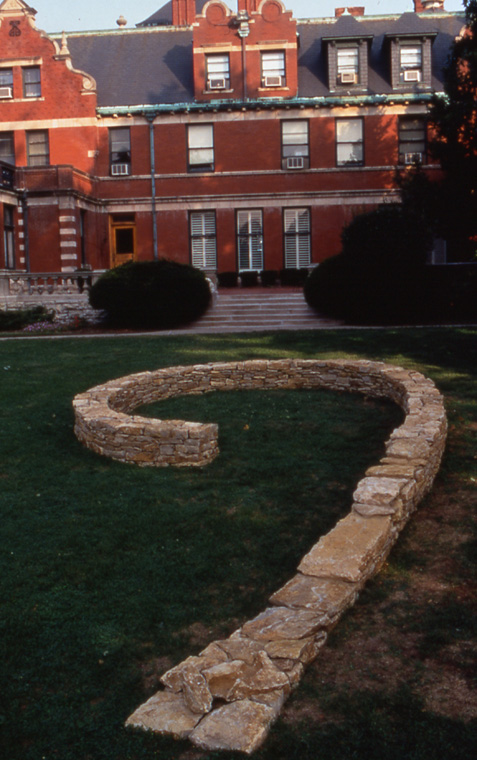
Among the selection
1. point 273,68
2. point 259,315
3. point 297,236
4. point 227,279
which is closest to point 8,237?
point 227,279

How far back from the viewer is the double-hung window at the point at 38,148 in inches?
1158

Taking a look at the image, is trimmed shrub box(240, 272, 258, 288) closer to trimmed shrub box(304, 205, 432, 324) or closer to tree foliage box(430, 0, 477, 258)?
trimmed shrub box(304, 205, 432, 324)

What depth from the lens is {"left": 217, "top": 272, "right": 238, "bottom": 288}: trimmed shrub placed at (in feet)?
91.8

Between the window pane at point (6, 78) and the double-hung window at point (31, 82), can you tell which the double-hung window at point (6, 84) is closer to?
the window pane at point (6, 78)

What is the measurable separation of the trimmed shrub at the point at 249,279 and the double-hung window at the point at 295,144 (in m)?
5.24

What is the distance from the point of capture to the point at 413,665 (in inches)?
147

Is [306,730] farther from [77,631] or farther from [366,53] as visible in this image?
[366,53]

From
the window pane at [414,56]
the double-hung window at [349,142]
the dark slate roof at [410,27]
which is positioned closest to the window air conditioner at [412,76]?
the window pane at [414,56]

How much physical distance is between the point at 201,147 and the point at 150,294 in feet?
42.6

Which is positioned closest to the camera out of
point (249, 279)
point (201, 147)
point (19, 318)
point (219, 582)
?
point (219, 582)

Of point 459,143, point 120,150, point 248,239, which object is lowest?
point 248,239

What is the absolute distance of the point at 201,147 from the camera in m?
29.5

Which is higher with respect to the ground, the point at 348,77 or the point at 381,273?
the point at 348,77

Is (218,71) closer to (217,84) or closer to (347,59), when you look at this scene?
(217,84)
